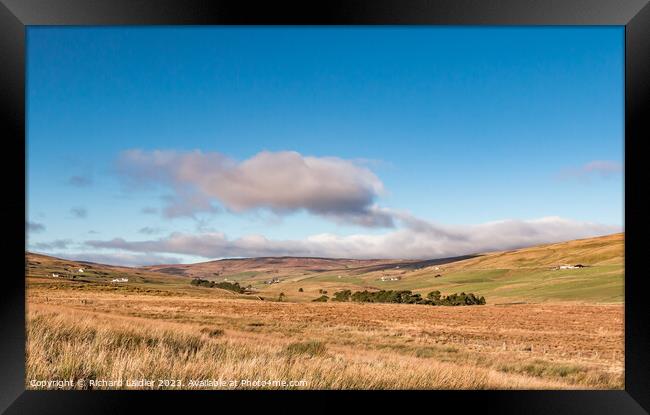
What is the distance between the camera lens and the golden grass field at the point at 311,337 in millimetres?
3625

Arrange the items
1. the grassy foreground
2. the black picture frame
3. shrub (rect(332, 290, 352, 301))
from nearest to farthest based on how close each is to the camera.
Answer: the black picture frame < the grassy foreground < shrub (rect(332, 290, 352, 301))

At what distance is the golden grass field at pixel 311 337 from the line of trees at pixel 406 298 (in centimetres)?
29

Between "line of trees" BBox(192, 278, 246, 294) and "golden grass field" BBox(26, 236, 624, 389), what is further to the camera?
"line of trees" BBox(192, 278, 246, 294)

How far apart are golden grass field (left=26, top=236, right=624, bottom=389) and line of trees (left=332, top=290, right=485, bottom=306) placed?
0.95 ft

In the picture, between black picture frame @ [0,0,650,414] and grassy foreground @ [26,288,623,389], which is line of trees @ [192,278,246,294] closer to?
grassy foreground @ [26,288,623,389]

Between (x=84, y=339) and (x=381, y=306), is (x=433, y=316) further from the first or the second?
(x=84, y=339)

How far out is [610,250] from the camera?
1185 cm

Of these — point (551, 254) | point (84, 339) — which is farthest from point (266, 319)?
point (551, 254)

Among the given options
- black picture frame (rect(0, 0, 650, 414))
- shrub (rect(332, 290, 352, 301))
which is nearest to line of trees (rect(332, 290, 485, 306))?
shrub (rect(332, 290, 352, 301))

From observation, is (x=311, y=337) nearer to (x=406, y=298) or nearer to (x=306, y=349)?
(x=306, y=349)

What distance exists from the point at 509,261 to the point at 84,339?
42.5 feet

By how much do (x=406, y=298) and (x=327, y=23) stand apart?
12.9m

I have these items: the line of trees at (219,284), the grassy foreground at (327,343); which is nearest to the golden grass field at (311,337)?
the grassy foreground at (327,343)

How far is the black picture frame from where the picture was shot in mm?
2871
